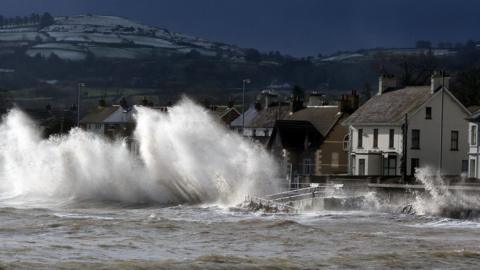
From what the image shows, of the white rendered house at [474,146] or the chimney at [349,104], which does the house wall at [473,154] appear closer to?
the white rendered house at [474,146]

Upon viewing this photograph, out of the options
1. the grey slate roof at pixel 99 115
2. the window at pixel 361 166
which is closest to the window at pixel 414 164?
the window at pixel 361 166

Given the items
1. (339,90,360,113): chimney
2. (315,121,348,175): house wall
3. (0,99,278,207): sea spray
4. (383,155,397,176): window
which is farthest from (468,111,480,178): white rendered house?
(339,90,360,113): chimney

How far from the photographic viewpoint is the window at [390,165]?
233ft

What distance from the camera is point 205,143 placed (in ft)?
211

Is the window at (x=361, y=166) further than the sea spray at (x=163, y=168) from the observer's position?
Yes

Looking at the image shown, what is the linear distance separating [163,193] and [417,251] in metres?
27.9

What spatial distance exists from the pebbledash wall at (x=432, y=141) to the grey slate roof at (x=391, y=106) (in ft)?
1.50

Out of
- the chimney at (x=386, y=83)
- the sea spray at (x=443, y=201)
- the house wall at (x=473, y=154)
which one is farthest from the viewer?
the chimney at (x=386, y=83)

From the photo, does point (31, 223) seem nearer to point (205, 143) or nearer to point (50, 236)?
point (50, 236)

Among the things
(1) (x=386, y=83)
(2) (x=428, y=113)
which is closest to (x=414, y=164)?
(2) (x=428, y=113)

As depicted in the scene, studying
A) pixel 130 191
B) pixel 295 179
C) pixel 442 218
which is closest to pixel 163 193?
pixel 130 191

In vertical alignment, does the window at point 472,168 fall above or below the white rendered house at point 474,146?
below

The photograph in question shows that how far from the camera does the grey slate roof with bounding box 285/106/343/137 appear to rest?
8150 centimetres

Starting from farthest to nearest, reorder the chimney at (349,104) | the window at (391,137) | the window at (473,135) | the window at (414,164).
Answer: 1. the chimney at (349,104)
2. the window at (391,137)
3. the window at (414,164)
4. the window at (473,135)
